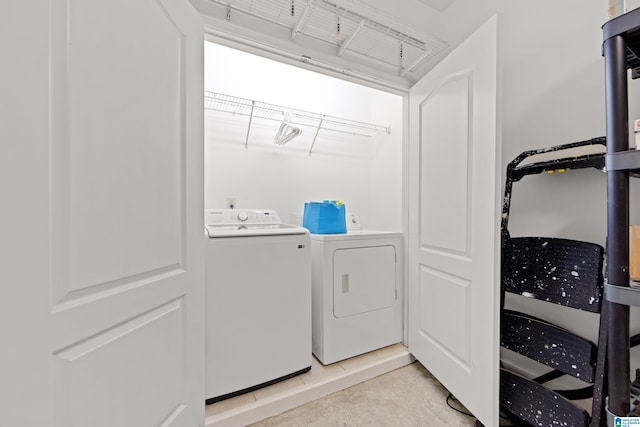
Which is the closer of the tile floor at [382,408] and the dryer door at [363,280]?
the tile floor at [382,408]

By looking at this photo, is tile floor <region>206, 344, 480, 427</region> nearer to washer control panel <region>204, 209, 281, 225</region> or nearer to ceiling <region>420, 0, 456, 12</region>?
washer control panel <region>204, 209, 281, 225</region>

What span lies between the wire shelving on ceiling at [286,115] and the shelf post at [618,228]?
174 cm

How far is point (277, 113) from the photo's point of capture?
7.54 feet

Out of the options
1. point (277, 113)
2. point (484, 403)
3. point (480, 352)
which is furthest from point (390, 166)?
point (484, 403)

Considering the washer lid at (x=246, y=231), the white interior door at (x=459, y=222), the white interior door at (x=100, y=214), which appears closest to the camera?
the white interior door at (x=100, y=214)

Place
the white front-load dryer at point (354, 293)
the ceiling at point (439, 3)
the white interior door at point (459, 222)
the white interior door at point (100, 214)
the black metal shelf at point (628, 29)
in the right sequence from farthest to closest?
the ceiling at point (439, 3), the white front-load dryer at point (354, 293), the white interior door at point (459, 222), the black metal shelf at point (628, 29), the white interior door at point (100, 214)

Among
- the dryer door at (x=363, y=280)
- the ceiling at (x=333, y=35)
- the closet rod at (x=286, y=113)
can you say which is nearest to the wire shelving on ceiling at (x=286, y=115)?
the closet rod at (x=286, y=113)

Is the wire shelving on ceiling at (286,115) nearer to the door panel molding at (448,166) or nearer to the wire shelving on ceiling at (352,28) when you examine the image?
the wire shelving on ceiling at (352,28)

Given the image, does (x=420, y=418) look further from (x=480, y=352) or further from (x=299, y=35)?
(x=299, y=35)

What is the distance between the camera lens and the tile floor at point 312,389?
137 centimetres

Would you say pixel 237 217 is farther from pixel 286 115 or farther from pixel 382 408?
pixel 382 408

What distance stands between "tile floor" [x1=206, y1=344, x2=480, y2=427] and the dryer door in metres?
0.36

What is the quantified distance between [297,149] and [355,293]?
147 cm

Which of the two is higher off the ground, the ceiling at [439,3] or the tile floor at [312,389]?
the ceiling at [439,3]
